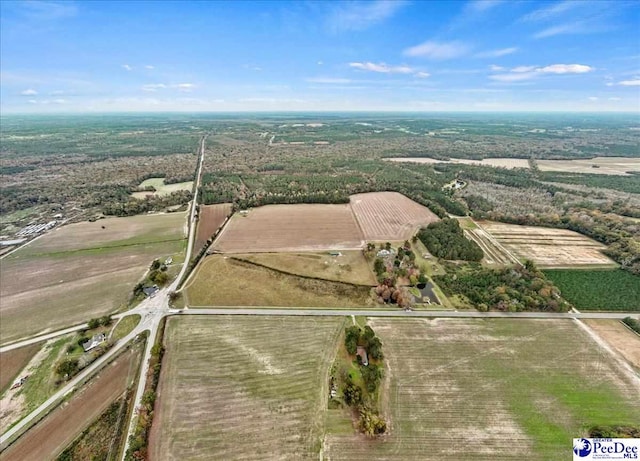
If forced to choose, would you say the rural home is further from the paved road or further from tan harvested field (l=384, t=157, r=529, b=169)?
tan harvested field (l=384, t=157, r=529, b=169)

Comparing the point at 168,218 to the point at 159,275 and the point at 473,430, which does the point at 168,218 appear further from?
the point at 473,430

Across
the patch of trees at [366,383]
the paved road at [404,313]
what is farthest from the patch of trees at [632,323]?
the patch of trees at [366,383]

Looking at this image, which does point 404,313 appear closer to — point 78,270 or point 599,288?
point 599,288

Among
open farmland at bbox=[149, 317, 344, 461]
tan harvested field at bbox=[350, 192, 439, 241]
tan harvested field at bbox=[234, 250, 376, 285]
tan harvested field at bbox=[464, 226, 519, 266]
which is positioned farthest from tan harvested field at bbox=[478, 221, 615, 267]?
open farmland at bbox=[149, 317, 344, 461]

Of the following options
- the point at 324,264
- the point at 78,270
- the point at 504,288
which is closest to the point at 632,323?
the point at 504,288

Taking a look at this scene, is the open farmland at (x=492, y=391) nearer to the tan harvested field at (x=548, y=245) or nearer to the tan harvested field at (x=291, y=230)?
the tan harvested field at (x=548, y=245)

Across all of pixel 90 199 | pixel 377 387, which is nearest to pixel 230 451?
pixel 377 387
